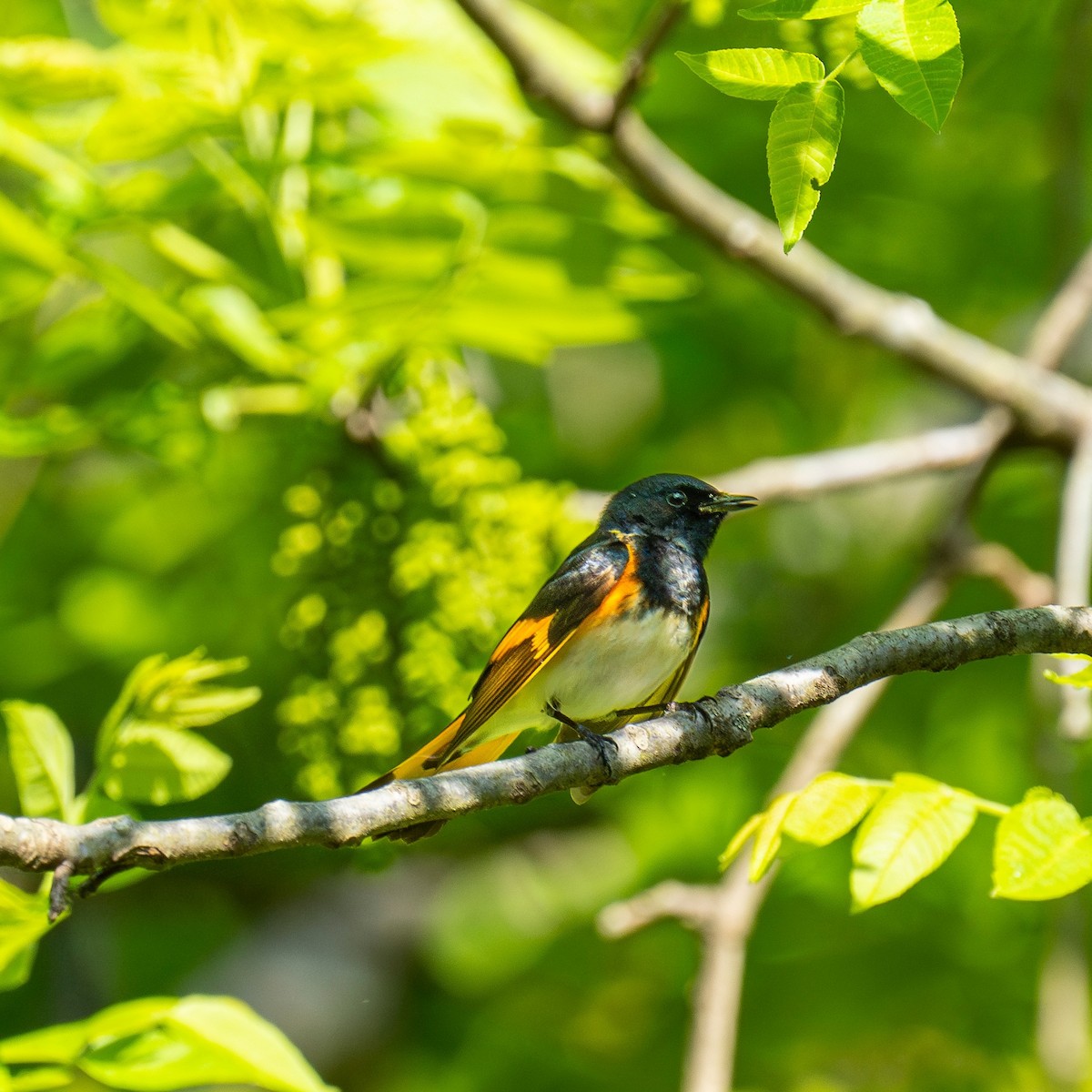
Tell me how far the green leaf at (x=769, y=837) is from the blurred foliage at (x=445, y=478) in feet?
3.16

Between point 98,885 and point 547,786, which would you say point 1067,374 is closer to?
point 547,786

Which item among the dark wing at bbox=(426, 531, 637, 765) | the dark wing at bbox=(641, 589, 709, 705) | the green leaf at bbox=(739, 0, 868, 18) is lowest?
the dark wing at bbox=(641, 589, 709, 705)

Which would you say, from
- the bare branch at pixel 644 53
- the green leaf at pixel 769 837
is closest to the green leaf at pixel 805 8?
the green leaf at pixel 769 837

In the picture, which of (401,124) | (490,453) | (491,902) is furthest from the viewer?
(491,902)

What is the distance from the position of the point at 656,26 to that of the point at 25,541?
2.86 metres

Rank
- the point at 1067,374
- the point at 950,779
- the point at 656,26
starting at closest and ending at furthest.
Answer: the point at 656,26 < the point at 950,779 < the point at 1067,374

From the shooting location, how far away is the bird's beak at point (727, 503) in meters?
3.83

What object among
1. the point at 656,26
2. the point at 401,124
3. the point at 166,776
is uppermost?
the point at 656,26

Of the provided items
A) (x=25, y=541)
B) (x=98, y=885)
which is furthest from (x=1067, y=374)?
(x=98, y=885)

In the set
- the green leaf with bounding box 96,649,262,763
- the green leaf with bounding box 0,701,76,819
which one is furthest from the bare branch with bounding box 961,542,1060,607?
the green leaf with bounding box 0,701,76,819

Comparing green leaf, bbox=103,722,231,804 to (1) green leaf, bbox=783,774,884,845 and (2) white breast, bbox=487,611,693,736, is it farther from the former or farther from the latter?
(2) white breast, bbox=487,611,693,736

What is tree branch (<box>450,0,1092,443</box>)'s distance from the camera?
3.51 metres

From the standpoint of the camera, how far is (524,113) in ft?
13.6

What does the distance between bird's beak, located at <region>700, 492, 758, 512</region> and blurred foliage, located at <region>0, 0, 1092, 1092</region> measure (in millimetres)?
569
